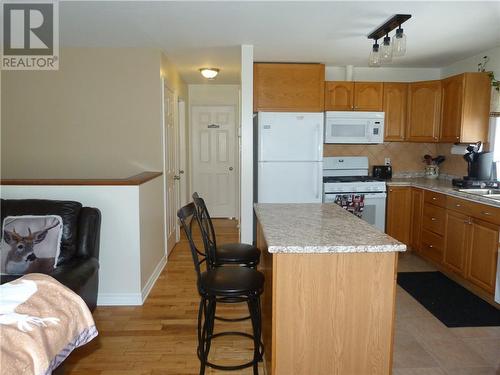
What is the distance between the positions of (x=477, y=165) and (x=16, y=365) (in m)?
4.37

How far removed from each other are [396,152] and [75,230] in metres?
4.13

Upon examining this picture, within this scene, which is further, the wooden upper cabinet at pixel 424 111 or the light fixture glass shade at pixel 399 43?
the wooden upper cabinet at pixel 424 111

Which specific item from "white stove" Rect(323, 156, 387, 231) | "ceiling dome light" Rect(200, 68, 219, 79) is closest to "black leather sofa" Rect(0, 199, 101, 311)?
"white stove" Rect(323, 156, 387, 231)

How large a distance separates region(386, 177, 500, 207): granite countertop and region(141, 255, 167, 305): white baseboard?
279 cm

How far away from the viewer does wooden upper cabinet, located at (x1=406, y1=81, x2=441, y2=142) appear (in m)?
4.72

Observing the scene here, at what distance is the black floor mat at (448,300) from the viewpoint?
3.05 m

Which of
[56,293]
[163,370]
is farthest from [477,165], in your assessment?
[56,293]

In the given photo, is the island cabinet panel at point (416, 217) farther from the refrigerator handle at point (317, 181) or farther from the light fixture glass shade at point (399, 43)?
the light fixture glass shade at point (399, 43)

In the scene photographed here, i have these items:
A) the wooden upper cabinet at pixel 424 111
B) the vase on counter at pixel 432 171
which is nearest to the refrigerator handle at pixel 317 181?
the wooden upper cabinet at pixel 424 111

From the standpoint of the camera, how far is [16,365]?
1.22 m

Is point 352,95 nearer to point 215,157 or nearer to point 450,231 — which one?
point 450,231

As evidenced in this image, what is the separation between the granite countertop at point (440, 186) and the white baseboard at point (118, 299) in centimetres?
309

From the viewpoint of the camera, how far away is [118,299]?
334 centimetres

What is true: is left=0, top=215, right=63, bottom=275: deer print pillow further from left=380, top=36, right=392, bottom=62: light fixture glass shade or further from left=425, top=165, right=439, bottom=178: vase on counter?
left=425, top=165, right=439, bottom=178: vase on counter
